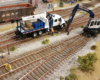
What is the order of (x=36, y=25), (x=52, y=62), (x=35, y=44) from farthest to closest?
(x=36, y=25)
(x=35, y=44)
(x=52, y=62)

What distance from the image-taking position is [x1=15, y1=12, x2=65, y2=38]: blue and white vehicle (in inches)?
705

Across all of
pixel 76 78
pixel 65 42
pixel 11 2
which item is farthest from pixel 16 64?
pixel 11 2

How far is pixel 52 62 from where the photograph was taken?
47.4 feet

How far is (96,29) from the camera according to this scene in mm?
20531

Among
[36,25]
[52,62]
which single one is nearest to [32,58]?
[52,62]

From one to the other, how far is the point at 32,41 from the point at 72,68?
7641 millimetres

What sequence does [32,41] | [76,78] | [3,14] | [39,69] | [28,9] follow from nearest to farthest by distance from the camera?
[76,78], [39,69], [32,41], [3,14], [28,9]

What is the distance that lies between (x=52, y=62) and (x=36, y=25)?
675 cm

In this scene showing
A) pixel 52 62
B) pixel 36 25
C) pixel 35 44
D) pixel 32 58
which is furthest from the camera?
pixel 36 25

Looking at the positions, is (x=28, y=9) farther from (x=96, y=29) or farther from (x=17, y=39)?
(x=96, y=29)

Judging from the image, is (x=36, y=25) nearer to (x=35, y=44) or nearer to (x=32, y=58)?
(x=35, y=44)

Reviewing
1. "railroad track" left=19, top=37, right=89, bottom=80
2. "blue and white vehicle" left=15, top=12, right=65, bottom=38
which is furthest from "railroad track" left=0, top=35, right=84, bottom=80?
"blue and white vehicle" left=15, top=12, right=65, bottom=38

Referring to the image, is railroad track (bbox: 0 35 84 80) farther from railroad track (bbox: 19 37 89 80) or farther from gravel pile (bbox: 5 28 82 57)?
gravel pile (bbox: 5 28 82 57)

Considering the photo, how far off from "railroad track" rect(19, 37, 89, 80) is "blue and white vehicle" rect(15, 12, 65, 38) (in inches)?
190
